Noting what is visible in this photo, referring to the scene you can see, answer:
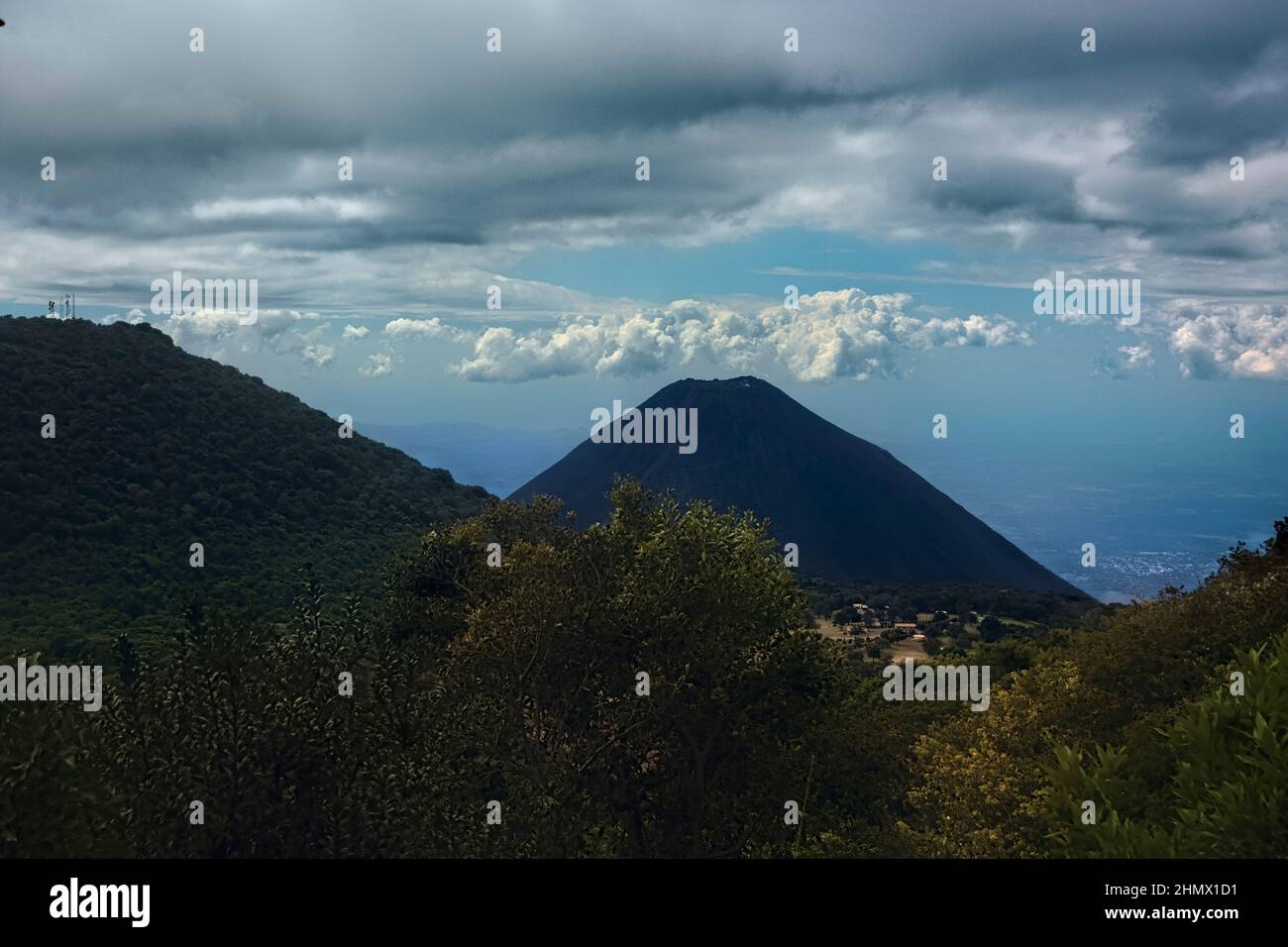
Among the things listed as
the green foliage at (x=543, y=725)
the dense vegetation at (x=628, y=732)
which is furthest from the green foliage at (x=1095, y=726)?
the green foliage at (x=543, y=725)

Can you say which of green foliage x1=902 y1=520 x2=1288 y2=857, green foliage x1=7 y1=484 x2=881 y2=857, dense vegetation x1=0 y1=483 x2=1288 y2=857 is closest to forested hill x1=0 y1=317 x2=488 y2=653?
green foliage x1=7 y1=484 x2=881 y2=857

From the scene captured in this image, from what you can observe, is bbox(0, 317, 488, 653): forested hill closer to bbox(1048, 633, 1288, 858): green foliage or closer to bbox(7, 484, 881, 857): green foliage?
bbox(7, 484, 881, 857): green foliage

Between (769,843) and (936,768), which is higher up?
(936,768)

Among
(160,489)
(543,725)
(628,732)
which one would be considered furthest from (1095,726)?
(160,489)

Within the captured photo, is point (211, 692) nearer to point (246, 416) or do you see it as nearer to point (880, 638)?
point (880, 638)
